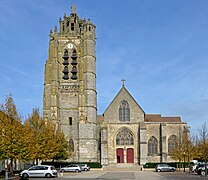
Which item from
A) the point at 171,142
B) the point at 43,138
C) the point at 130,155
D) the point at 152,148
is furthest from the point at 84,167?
the point at 171,142

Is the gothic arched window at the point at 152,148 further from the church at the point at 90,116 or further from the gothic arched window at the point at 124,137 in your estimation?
the gothic arched window at the point at 124,137

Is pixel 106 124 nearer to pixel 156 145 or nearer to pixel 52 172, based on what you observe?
pixel 156 145

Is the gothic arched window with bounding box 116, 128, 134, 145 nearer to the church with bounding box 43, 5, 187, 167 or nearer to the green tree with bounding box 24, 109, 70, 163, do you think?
the church with bounding box 43, 5, 187, 167

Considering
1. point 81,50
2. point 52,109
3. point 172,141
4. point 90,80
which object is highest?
point 81,50

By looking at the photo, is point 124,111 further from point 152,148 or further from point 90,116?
point 152,148

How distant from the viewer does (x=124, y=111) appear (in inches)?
2320

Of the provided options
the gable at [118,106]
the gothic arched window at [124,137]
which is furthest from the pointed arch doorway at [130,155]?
the gable at [118,106]

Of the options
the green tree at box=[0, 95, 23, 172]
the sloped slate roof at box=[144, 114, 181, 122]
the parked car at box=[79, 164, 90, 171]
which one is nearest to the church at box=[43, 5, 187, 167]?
the sloped slate roof at box=[144, 114, 181, 122]

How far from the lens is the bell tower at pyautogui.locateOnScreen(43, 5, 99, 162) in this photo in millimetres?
55281

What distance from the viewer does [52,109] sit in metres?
55.1

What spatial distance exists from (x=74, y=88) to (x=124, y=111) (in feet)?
28.5

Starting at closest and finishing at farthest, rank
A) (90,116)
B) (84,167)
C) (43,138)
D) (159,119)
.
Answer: (43,138), (84,167), (90,116), (159,119)

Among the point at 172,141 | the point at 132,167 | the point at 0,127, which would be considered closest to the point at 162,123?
the point at 172,141

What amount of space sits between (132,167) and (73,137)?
9959 millimetres
